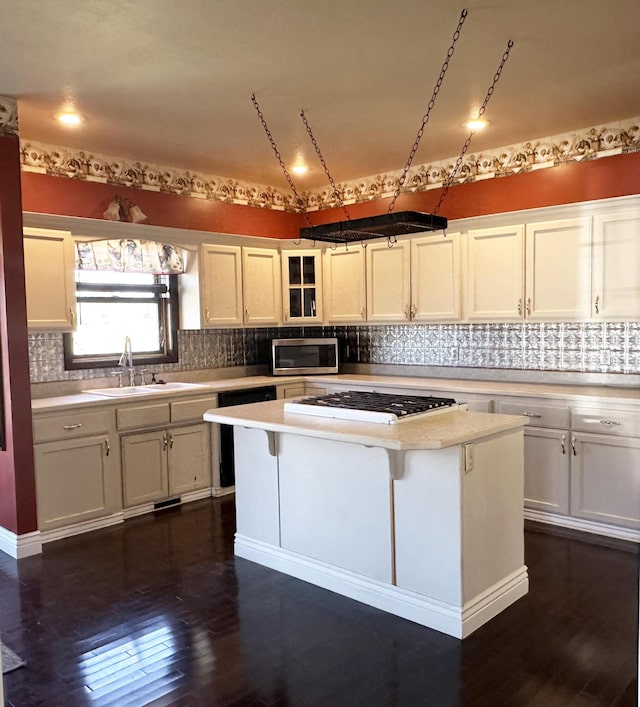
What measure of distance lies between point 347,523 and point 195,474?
6.64ft

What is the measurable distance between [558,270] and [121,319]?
3.35 meters

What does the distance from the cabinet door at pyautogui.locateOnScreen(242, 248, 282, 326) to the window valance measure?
0.59 metres

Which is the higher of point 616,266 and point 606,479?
point 616,266

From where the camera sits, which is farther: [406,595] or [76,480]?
[76,480]

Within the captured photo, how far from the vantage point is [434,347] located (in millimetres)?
5402

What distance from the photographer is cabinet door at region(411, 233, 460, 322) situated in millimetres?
4852

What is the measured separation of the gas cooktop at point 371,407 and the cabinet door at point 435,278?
4.92ft

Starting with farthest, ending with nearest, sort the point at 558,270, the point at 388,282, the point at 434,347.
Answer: the point at 434,347, the point at 388,282, the point at 558,270

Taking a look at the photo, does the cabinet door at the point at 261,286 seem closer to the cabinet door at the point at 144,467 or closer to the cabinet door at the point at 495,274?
the cabinet door at the point at 144,467

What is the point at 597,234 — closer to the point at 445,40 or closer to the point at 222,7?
the point at 445,40

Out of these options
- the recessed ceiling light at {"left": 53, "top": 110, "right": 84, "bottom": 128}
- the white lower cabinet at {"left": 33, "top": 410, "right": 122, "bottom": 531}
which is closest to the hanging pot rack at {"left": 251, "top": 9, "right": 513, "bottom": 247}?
the recessed ceiling light at {"left": 53, "top": 110, "right": 84, "bottom": 128}

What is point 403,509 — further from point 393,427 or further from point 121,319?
point 121,319

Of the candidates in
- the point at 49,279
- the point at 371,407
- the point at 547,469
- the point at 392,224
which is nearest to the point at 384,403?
the point at 371,407

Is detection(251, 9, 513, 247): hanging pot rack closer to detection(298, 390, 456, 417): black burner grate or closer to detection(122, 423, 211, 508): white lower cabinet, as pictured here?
detection(298, 390, 456, 417): black burner grate
